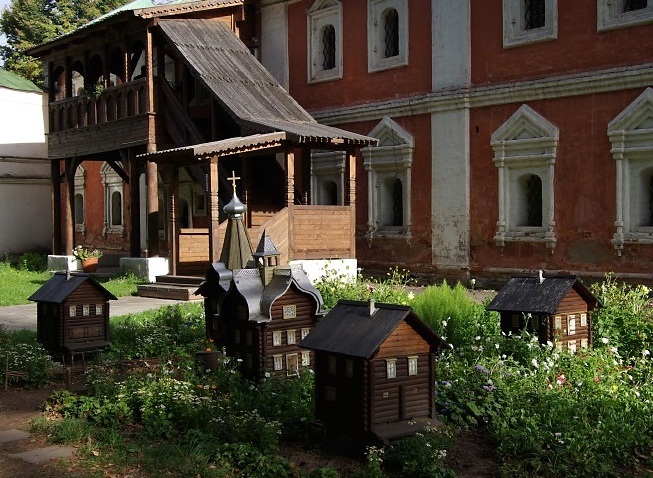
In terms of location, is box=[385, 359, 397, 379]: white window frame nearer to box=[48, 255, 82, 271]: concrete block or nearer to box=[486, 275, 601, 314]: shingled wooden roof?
box=[486, 275, 601, 314]: shingled wooden roof

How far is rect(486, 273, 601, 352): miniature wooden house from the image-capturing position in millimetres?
8297

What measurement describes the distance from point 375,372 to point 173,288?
9.97 m

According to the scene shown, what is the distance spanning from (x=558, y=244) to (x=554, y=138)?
1.99 metres

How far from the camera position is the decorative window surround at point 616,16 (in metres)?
14.1

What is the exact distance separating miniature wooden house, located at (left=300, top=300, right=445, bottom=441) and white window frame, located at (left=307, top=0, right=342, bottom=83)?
13819mm

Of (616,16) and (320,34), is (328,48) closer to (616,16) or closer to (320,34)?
(320,34)

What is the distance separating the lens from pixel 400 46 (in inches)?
710

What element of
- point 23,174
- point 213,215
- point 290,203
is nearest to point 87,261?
point 213,215

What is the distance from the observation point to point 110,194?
87.2 feet

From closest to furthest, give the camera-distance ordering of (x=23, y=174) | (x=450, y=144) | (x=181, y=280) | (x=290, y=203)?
(x=290, y=203)
(x=181, y=280)
(x=450, y=144)
(x=23, y=174)

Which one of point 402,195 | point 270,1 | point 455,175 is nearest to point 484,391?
point 455,175

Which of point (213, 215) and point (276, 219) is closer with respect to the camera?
point (213, 215)

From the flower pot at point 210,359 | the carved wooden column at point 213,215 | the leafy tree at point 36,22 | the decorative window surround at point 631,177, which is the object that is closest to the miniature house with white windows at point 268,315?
the flower pot at point 210,359

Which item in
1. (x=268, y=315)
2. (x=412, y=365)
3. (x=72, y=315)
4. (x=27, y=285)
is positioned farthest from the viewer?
(x=27, y=285)
